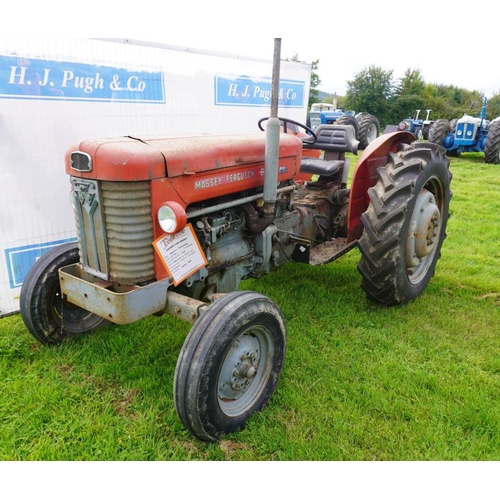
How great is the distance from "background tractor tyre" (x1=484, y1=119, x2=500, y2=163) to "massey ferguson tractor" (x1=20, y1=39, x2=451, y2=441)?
10230mm

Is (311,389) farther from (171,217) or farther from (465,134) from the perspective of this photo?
(465,134)

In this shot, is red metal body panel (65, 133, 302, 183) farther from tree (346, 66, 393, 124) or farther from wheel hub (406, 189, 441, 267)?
tree (346, 66, 393, 124)

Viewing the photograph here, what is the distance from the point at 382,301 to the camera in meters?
3.60

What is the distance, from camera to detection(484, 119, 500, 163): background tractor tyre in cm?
1233

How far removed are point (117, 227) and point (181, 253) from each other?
1.24ft

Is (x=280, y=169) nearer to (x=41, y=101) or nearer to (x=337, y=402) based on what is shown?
(x=337, y=402)

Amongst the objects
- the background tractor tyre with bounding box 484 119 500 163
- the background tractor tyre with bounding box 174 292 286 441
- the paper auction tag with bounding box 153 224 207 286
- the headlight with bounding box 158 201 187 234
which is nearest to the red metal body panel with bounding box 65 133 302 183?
the headlight with bounding box 158 201 187 234

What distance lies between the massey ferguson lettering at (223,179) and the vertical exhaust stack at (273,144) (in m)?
0.16

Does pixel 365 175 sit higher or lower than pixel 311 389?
higher

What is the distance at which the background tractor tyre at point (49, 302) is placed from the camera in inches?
114

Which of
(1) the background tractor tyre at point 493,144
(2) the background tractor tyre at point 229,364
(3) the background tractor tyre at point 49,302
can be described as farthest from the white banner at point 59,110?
(1) the background tractor tyre at point 493,144

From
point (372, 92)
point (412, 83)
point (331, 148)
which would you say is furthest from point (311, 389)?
point (412, 83)

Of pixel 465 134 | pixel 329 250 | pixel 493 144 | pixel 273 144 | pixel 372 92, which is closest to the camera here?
pixel 273 144

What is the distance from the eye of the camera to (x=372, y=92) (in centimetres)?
3519
